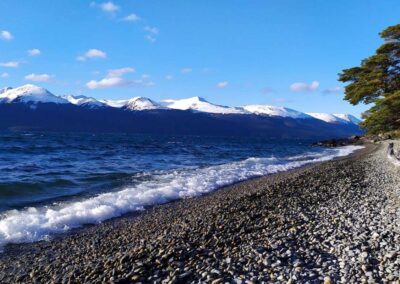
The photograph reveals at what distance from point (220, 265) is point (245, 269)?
0.56 meters

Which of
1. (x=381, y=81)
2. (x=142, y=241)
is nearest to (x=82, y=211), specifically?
(x=142, y=241)

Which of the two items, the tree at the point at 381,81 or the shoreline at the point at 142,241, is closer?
the shoreline at the point at 142,241

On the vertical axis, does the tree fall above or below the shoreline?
above

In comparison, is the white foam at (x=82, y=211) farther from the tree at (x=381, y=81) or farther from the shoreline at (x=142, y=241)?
the tree at (x=381, y=81)

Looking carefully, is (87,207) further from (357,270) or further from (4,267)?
(357,270)

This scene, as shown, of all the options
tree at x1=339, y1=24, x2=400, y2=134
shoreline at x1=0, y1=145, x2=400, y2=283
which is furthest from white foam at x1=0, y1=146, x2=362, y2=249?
tree at x1=339, y1=24, x2=400, y2=134

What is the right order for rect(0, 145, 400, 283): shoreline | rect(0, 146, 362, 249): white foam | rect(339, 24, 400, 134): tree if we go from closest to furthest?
rect(0, 145, 400, 283): shoreline < rect(0, 146, 362, 249): white foam < rect(339, 24, 400, 134): tree

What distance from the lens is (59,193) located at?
20.0m

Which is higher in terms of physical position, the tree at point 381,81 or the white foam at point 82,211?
the tree at point 381,81

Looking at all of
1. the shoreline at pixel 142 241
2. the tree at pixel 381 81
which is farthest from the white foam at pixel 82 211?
the tree at pixel 381 81

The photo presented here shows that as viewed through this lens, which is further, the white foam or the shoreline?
the white foam

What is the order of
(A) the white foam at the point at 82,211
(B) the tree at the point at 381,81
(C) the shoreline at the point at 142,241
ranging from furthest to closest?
1. (B) the tree at the point at 381,81
2. (A) the white foam at the point at 82,211
3. (C) the shoreline at the point at 142,241

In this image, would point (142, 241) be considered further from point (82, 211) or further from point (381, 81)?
point (381, 81)

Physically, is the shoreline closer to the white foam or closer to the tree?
the white foam
